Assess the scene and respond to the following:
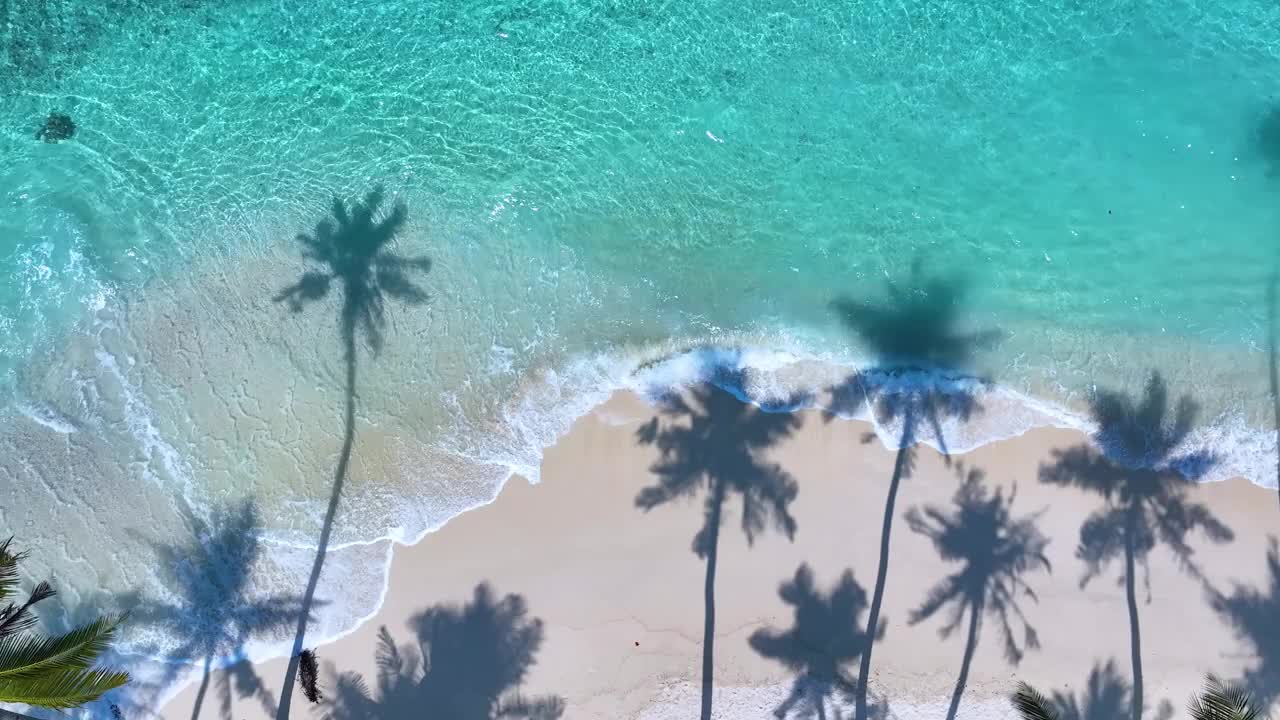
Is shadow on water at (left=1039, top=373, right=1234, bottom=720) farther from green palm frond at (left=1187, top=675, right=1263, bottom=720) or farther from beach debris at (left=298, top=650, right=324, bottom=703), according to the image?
beach debris at (left=298, top=650, right=324, bottom=703)

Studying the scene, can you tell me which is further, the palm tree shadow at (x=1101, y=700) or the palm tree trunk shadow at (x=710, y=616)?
the palm tree trunk shadow at (x=710, y=616)

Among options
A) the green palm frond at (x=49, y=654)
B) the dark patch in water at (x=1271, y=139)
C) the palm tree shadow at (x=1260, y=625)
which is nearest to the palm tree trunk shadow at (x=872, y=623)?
the palm tree shadow at (x=1260, y=625)

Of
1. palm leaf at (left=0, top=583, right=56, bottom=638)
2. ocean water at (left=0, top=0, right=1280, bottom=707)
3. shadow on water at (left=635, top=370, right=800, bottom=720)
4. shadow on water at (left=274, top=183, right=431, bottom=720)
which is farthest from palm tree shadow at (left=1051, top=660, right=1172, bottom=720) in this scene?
palm leaf at (left=0, top=583, right=56, bottom=638)

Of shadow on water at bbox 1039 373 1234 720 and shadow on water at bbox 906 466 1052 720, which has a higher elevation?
shadow on water at bbox 1039 373 1234 720

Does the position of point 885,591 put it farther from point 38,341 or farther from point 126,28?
point 126,28

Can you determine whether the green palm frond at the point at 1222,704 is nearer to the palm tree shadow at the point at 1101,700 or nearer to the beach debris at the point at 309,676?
the palm tree shadow at the point at 1101,700

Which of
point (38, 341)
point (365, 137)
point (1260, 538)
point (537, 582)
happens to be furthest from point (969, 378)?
point (38, 341)

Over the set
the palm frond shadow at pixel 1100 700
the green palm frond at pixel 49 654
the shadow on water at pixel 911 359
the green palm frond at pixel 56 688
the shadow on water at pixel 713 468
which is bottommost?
the green palm frond at pixel 56 688
